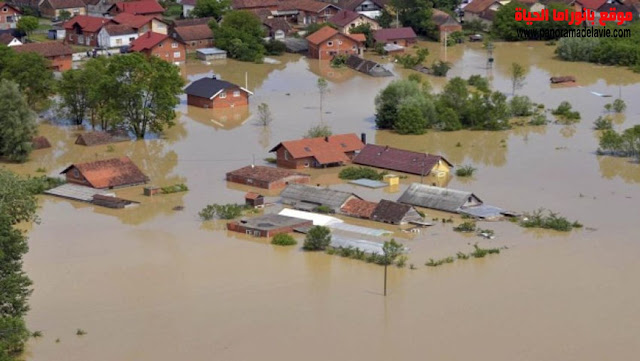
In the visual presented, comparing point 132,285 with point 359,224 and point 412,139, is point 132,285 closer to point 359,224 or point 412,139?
point 359,224

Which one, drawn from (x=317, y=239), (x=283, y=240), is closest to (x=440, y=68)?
(x=283, y=240)

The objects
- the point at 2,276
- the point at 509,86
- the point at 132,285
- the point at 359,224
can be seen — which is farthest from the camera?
the point at 509,86

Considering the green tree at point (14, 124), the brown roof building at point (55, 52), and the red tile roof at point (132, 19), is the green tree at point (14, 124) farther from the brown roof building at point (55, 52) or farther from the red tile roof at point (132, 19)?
the red tile roof at point (132, 19)

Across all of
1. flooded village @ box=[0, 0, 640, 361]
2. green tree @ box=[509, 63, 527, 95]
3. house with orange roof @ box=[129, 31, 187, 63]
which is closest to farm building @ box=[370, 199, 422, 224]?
flooded village @ box=[0, 0, 640, 361]

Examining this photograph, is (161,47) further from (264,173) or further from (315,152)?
(264,173)

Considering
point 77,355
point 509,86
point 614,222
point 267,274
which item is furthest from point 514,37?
point 77,355
